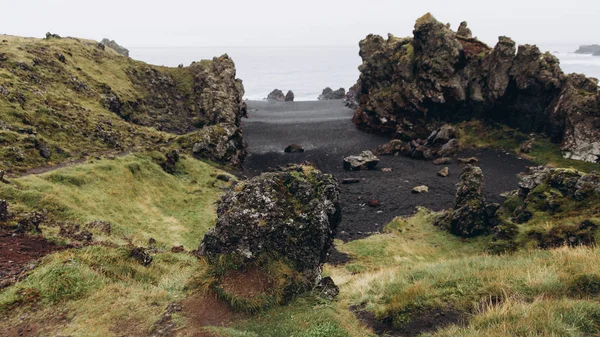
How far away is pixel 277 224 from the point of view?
570 inches

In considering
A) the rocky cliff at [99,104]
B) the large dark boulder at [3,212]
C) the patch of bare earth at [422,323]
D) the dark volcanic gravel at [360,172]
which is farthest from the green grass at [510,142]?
the large dark boulder at [3,212]

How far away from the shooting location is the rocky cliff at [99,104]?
3869 centimetres

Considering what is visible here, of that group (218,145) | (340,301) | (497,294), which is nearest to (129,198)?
→ (218,145)

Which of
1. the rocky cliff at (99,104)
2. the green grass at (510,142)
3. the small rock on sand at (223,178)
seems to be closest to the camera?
the rocky cliff at (99,104)

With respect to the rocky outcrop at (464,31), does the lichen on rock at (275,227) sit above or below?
below

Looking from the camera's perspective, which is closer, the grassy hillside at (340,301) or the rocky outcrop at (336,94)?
the grassy hillside at (340,301)

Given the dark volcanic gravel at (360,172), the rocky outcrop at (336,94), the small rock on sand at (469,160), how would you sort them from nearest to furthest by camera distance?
1. the dark volcanic gravel at (360,172)
2. the small rock on sand at (469,160)
3. the rocky outcrop at (336,94)

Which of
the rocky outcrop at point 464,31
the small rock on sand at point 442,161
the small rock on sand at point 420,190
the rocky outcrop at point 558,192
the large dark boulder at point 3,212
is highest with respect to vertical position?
the rocky outcrop at point 464,31

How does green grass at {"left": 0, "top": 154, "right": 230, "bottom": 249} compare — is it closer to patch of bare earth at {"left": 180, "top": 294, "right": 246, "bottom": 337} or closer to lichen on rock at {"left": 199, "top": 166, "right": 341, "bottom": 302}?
lichen on rock at {"left": 199, "top": 166, "right": 341, "bottom": 302}

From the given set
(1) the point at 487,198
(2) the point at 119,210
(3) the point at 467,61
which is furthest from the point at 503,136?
(2) the point at 119,210

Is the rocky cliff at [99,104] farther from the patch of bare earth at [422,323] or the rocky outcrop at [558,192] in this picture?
the rocky outcrop at [558,192]

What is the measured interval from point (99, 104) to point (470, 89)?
7215cm

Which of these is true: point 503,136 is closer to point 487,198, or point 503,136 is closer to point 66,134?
point 487,198

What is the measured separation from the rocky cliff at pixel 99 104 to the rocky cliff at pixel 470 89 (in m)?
36.7
